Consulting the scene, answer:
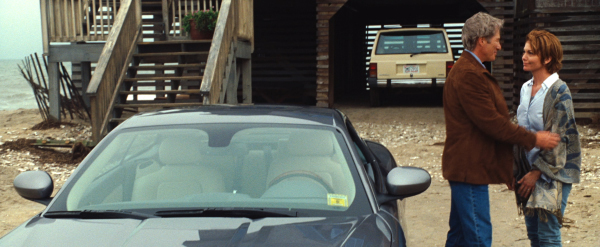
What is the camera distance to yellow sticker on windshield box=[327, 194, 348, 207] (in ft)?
9.23

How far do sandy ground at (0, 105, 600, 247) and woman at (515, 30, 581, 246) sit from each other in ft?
5.63

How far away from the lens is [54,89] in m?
12.8

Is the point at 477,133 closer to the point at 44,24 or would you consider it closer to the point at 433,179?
the point at 433,179

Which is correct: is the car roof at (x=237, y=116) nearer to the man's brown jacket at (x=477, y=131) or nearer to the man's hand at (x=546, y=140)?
the man's brown jacket at (x=477, y=131)

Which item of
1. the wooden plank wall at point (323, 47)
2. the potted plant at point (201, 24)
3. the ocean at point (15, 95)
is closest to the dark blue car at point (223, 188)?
the potted plant at point (201, 24)

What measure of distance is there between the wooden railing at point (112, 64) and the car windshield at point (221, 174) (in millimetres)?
6196

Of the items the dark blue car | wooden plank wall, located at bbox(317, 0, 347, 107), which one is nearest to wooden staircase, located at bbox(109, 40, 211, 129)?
wooden plank wall, located at bbox(317, 0, 347, 107)

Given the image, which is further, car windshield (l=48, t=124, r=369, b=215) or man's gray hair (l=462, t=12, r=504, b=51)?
man's gray hair (l=462, t=12, r=504, b=51)

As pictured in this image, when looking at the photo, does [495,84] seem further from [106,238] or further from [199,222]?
[106,238]

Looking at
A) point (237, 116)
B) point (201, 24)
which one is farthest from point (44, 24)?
point (237, 116)

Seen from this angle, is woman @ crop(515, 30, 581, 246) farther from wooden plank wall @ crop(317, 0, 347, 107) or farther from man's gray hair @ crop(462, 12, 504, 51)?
wooden plank wall @ crop(317, 0, 347, 107)

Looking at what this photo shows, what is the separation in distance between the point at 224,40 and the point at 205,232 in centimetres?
812

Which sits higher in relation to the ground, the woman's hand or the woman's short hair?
the woman's short hair

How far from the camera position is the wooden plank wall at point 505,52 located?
13680 mm
